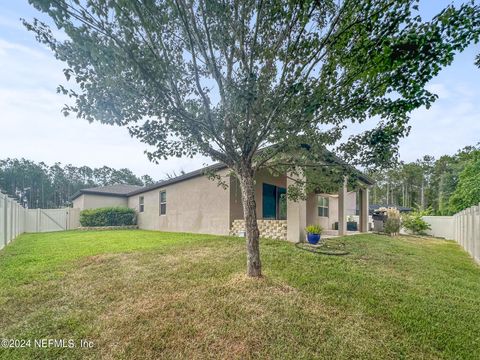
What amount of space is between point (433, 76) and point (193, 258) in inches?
240

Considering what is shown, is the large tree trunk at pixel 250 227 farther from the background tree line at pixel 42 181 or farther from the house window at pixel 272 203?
the background tree line at pixel 42 181

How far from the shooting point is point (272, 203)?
1408 centimetres

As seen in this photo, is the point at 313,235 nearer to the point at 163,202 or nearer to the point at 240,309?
the point at 240,309

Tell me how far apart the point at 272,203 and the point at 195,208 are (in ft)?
13.7

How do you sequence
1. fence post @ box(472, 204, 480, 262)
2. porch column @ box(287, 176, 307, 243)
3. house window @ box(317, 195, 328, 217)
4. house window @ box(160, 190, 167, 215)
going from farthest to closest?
house window @ box(317, 195, 328, 217) → house window @ box(160, 190, 167, 215) → porch column @ box(287, 176, 307, 243) → fence post @ box(472, 204, 480, 262)

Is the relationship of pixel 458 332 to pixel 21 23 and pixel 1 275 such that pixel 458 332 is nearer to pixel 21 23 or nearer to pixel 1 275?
pixel 21 23

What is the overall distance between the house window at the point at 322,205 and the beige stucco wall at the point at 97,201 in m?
15.5

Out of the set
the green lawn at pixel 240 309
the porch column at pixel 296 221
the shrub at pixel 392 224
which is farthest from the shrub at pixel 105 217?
the shrub at pixel 392 224

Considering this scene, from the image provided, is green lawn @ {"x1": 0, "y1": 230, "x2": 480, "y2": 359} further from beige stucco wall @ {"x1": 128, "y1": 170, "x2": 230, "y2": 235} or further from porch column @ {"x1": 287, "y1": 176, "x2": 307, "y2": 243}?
beige stucco wall @ {"x1": 128, "y1": 170, "x2": 230, "y2": 235}

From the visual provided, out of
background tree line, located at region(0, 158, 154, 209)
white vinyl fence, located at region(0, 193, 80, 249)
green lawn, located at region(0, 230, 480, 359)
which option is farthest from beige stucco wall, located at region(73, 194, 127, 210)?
background tree line, located at region(0, 158, 154, 209)

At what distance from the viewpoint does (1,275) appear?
18.0ft

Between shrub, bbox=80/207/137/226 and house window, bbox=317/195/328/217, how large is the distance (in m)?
13.5

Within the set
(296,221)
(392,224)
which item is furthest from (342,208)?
(392,224)

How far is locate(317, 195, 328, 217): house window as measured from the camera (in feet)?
52.6
